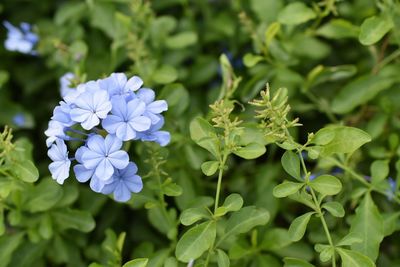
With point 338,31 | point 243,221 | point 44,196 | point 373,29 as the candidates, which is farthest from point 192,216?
point 338,31

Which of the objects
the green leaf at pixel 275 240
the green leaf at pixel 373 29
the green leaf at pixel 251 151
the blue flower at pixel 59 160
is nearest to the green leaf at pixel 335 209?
the green leaf at pixel 251 151

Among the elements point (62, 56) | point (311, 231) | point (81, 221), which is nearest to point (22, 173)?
point (81, 221)

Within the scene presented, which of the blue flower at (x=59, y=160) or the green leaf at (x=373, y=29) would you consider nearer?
the blue flower at (x=59, y=160)

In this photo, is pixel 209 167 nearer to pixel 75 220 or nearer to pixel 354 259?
pixel 354 259

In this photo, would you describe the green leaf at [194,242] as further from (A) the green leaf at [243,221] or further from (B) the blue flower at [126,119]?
(B) the blue flower at [126,119]

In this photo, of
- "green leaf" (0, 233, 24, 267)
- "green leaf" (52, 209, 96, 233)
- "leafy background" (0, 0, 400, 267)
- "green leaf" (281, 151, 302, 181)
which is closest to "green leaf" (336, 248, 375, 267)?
"leafy background" (0, 0, 400, 267)
